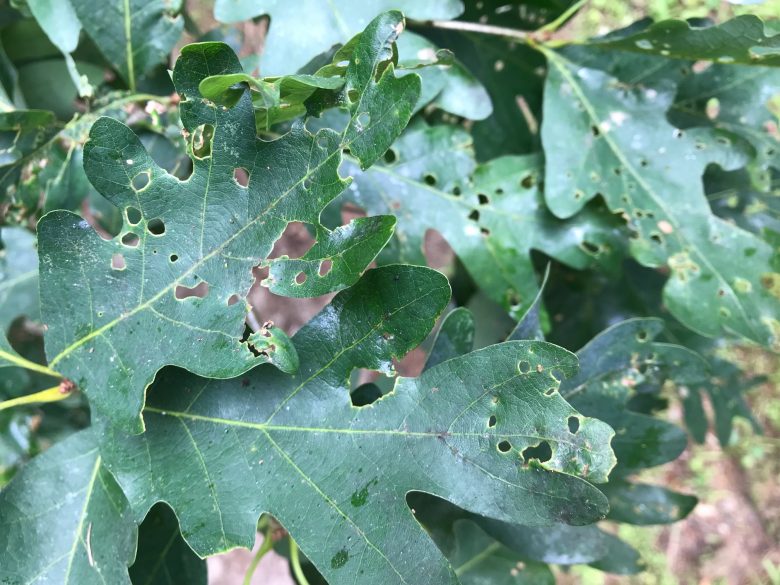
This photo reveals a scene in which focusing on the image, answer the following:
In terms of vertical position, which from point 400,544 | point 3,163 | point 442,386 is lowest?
point 400,544

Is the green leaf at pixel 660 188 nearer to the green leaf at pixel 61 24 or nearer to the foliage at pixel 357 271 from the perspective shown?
the foliage at pixel 357 271

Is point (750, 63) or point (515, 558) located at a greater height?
point (750, 63)

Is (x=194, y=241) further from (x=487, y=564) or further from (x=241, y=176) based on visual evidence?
(x=241, y=176)

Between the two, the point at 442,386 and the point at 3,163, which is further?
the point at 3,163

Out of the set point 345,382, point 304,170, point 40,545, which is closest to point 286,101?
point 304,170

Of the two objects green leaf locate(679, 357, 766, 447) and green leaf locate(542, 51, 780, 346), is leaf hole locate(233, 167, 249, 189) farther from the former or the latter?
green leaf locate(679, 357, 766, 447)

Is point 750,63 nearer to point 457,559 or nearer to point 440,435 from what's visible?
point 440,435
